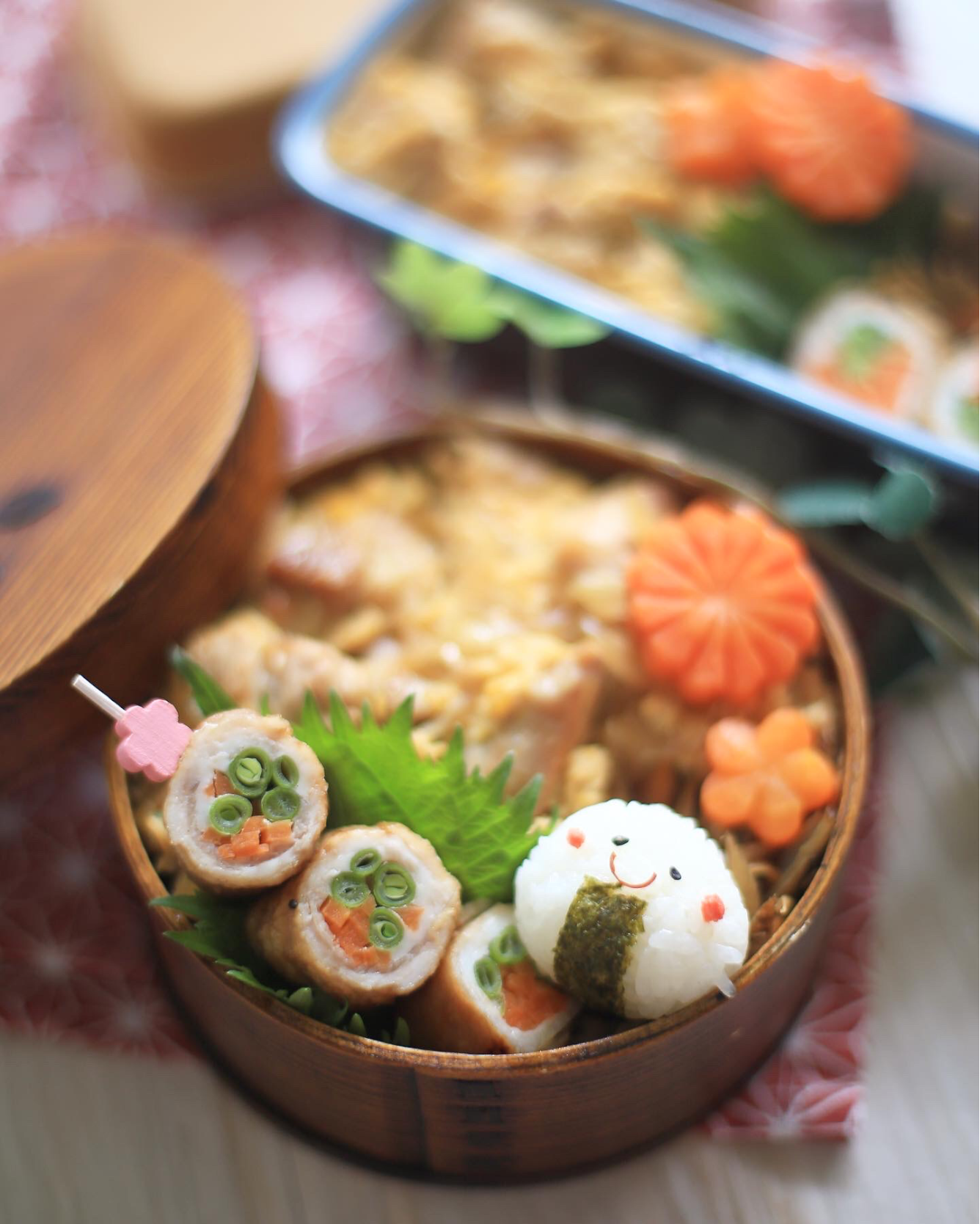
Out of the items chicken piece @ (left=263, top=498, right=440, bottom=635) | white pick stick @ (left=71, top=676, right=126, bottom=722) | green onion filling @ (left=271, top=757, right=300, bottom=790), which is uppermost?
white pick stick @ (left=71, top=676, right=126, bottom=722)

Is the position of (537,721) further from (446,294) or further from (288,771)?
(446,294)

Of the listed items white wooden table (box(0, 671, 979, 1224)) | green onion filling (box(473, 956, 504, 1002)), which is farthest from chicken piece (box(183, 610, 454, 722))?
white wooden table (box(0, 671, 979, 1224))

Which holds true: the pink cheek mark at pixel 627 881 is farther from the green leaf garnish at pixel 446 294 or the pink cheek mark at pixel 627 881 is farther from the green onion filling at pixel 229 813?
the green leaf garnish at pixel 446 294

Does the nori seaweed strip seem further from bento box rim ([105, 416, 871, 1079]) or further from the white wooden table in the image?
the white wooden table

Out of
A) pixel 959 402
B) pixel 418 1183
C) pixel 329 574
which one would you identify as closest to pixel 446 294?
pixel 329 574

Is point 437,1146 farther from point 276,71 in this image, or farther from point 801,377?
point 276,71
